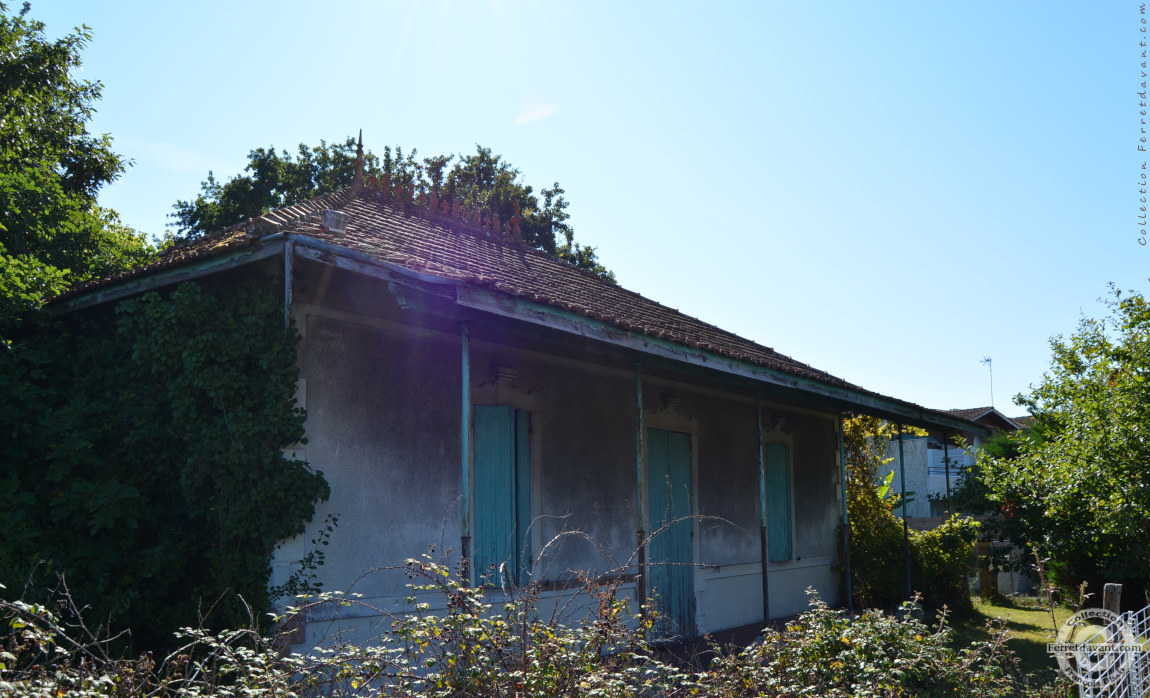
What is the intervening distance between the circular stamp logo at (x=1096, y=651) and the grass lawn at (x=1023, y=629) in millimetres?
1187

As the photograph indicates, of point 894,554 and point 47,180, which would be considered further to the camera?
point 894,554

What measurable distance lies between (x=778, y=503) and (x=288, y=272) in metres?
7.82

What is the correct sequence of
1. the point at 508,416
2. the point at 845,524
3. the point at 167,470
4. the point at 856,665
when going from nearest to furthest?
the point at 856,665 → the point at 167,470 → the point at 508,416 → the point at 845,524

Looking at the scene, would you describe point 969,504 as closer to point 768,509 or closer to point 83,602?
point 768,509

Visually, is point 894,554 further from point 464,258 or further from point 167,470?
point 167,470

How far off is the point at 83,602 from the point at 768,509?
7.95 metres

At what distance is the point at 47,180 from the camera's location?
8586 millimetres

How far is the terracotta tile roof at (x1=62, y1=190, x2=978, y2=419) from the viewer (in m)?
5.68

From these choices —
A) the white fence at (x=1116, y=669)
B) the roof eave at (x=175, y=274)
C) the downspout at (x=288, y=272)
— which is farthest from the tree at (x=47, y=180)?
the white fence at (x=1116, y=669)

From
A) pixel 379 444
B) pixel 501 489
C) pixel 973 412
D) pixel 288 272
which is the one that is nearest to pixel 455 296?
pixel 288 272

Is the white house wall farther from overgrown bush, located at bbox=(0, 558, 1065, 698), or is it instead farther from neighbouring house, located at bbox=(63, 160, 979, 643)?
overgrown bush, located at bbox=(0, 558, 1065, 698)

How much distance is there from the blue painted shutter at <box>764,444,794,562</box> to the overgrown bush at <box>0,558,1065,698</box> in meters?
5.89

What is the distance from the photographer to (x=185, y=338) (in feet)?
19.6

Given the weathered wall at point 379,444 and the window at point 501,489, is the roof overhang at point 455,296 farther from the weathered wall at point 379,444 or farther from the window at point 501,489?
the window at point 501,489
